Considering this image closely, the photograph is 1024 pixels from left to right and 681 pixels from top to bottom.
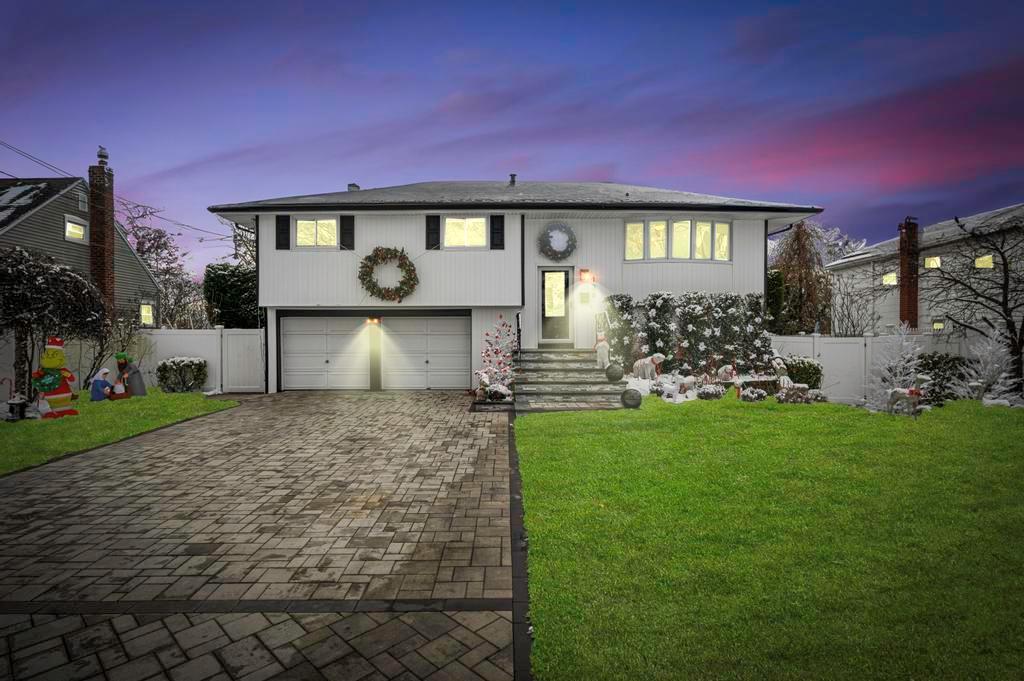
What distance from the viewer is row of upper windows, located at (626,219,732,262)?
14805 mm

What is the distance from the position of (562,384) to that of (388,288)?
20.2 feet

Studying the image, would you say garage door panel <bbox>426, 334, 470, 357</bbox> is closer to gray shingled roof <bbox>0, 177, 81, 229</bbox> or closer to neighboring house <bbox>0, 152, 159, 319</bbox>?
neighboring house <bbox>0, 152, 159, 319</bbox>

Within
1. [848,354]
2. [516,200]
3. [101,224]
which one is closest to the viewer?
[848,354]

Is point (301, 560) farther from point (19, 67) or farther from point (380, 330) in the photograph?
point (19, 67)

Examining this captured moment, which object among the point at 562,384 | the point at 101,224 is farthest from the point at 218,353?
the point at 562,384


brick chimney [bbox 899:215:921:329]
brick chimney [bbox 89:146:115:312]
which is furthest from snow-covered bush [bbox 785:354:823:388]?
brick chimney [bbox 89:146:115:312]

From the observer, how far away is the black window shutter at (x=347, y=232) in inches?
566

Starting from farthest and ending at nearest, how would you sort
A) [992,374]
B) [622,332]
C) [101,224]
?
[101,224] → [622,332] → [992,374]

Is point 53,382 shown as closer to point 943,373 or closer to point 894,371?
point 894,371

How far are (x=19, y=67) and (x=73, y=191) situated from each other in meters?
6.09

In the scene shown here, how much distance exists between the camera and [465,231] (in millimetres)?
14500

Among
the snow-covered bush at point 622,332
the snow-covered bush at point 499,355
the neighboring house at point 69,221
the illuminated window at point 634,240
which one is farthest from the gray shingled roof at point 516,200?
the neighboring house at point 69,221

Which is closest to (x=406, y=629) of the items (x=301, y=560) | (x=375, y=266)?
(x=301, y=560)

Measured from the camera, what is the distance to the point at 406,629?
286 cm
